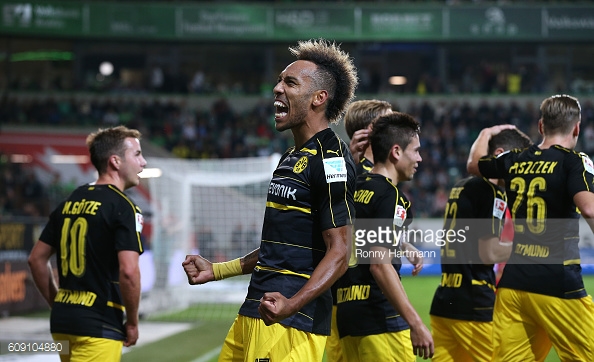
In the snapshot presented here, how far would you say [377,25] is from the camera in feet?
109

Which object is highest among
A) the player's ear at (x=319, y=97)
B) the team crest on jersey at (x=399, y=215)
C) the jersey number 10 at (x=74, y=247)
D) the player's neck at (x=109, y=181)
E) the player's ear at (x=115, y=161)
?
the player's ear at (x=319, y=97)

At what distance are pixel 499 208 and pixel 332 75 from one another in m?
2.69

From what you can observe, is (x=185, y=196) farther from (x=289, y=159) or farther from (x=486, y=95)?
(x=486, y=95)

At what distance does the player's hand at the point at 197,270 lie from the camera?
4.11 m

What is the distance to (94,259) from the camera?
516 centimetres

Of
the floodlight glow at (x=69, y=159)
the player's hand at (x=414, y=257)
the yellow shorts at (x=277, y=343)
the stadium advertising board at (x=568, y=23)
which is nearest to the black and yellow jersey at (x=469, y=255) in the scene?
the player's hand at (x=414, y=257)

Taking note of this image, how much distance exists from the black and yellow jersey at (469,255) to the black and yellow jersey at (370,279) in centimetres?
128

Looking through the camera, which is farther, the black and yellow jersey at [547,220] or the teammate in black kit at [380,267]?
the black and yellow jersey at [547,220]

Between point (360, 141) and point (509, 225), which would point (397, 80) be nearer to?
point (509, 225)

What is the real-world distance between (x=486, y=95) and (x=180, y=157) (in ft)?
43.6

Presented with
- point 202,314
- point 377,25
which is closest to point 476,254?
point 202,314

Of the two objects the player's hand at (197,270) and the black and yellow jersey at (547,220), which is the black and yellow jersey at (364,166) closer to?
the black and yellow jersey at (547,220)

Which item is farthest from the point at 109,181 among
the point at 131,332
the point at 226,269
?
A: the point at 226,269

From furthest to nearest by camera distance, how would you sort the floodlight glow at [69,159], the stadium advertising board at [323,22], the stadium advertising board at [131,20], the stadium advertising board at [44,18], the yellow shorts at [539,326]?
the stadium advertising board at [323,22] → the stadium advertising board at [131,20] → the stadium advertising board at [44,18] → the floodlight glow at [69,159] → the yellow shorts at [539,326]
